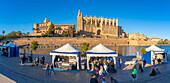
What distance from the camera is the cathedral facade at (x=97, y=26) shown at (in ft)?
283

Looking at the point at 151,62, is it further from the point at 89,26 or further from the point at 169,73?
the point at 89,26

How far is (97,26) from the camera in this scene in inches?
3787

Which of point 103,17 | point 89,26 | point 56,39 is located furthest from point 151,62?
point 103,17

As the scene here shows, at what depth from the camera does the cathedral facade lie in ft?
283

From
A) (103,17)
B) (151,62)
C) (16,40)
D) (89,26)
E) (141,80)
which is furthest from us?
(103,17)

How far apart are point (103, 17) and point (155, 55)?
91471 millimetres

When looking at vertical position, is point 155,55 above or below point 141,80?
above

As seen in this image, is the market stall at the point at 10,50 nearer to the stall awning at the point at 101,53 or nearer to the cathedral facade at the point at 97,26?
the stall awning at the point at 101,53

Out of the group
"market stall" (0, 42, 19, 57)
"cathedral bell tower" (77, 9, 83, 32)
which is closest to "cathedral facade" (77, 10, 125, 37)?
"cathedral bell tower" (77, 9, 83, 32)

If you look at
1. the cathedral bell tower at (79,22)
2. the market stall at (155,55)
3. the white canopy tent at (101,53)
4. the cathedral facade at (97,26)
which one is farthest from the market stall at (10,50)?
the cathedral bell tower at (79,22)

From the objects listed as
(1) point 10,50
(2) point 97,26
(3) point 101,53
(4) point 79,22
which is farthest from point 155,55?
(2) point 97,26

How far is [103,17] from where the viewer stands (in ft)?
332

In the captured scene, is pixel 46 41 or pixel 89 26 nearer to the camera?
pixel 46 41

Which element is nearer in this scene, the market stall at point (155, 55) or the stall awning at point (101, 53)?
the stall awning at point (101, 53)
